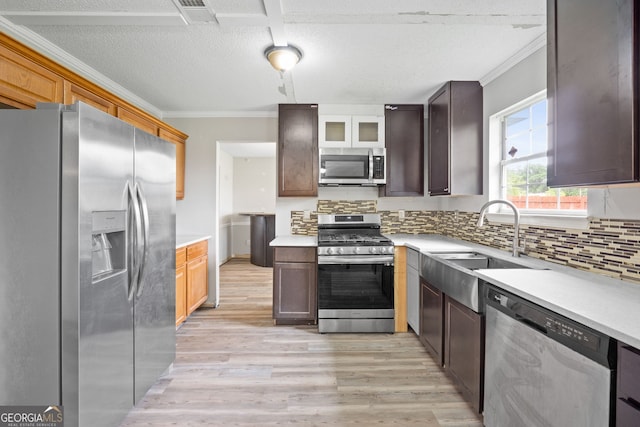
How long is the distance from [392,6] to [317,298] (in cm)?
249

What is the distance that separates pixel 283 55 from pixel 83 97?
57.7 inches

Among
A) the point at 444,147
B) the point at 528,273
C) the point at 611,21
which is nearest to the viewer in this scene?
the point at 611,21

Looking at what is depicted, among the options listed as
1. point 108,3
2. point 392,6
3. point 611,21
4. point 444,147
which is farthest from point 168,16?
point 444,147

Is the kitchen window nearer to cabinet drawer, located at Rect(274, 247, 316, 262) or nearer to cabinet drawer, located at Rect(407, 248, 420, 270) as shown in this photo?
cabinet drawer, located at Rect(407, 248, 420, 270)

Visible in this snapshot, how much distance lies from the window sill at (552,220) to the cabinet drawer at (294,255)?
1774 mm

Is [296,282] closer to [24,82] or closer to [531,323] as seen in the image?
[531,323]

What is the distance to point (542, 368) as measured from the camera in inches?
46.4

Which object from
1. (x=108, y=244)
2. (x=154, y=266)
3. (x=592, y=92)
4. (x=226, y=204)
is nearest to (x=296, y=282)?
(x=154, y=266)

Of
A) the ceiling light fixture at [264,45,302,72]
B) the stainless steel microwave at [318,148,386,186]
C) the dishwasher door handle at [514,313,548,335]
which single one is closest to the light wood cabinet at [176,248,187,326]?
the stainless steel microwave at [318,148,386,186]

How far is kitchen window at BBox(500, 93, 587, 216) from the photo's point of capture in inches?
76.9

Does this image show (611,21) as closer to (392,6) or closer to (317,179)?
(392,6)

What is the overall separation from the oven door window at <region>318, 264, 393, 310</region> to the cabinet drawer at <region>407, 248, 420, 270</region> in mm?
190

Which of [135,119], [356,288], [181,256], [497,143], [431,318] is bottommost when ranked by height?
[431,318]

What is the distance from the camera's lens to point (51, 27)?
190 cm
